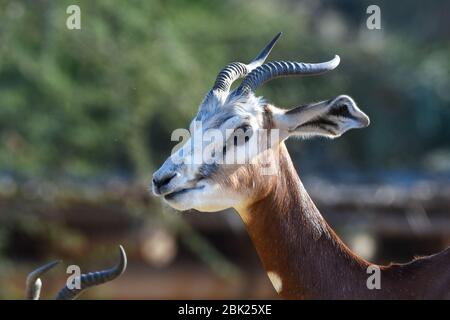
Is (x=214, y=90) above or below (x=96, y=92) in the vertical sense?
below

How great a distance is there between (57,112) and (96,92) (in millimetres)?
609

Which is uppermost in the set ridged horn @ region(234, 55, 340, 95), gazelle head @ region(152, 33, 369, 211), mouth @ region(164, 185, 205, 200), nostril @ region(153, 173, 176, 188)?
ridged horn @ region(234, 55, 340, 95)

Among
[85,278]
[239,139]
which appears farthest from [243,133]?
[85,278]

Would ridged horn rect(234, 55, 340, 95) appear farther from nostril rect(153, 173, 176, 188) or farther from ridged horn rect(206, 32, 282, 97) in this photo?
nostril rect(153, 173, 176, 188)

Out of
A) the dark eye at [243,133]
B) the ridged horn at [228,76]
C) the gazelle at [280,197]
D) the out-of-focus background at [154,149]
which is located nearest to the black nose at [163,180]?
the gazelle at [280,197]

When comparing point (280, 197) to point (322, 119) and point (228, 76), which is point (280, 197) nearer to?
point (322, 119)

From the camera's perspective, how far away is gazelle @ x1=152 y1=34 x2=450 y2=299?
18.6ft

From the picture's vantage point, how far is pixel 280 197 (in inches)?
230

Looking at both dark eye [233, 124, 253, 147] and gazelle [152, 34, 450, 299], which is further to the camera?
dark eye [233, 124, 253, 147]

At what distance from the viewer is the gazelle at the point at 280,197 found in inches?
223

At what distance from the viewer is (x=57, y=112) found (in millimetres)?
15641

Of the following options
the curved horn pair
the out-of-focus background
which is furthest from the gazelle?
the out-of-focus background

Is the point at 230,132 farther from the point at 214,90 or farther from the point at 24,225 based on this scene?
the point at 24,225

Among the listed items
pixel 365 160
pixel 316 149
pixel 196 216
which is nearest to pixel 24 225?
pixel 196 216
